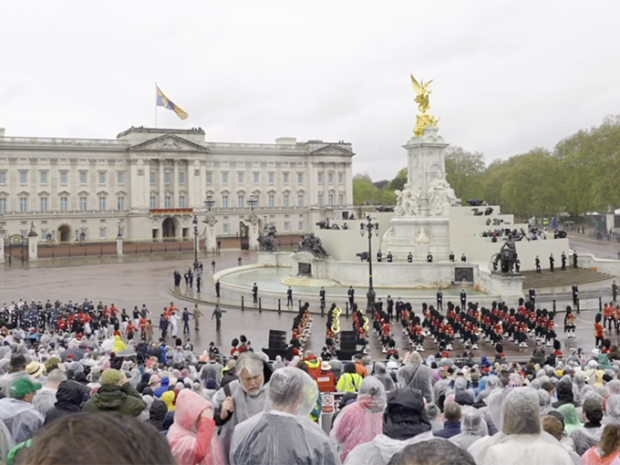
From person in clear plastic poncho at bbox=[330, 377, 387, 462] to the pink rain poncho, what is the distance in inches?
56.2

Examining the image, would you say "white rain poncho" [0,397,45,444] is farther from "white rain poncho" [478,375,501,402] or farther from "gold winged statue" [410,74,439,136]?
"gold winged statue" [410,74,439,136]

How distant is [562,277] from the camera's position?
135 feet

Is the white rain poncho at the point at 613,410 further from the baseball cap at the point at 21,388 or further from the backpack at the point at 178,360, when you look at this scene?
the backpack at the point at 178,360

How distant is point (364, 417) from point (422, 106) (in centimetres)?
4671

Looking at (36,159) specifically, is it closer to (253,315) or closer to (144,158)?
(144,158)

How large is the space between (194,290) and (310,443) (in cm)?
3863

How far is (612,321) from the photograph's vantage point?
1104 inches

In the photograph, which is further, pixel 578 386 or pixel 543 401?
pixel 578 386

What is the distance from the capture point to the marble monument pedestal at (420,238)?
4684 cm

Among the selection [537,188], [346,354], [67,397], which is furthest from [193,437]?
[537,188]

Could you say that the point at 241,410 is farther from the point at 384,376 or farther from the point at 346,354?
the point at 346,354

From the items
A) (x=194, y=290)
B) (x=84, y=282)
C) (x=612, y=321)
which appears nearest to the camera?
(x=612, y=321)

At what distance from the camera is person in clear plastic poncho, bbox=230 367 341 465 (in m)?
4.45

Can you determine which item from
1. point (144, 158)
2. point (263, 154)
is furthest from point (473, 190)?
point (144, 158)
